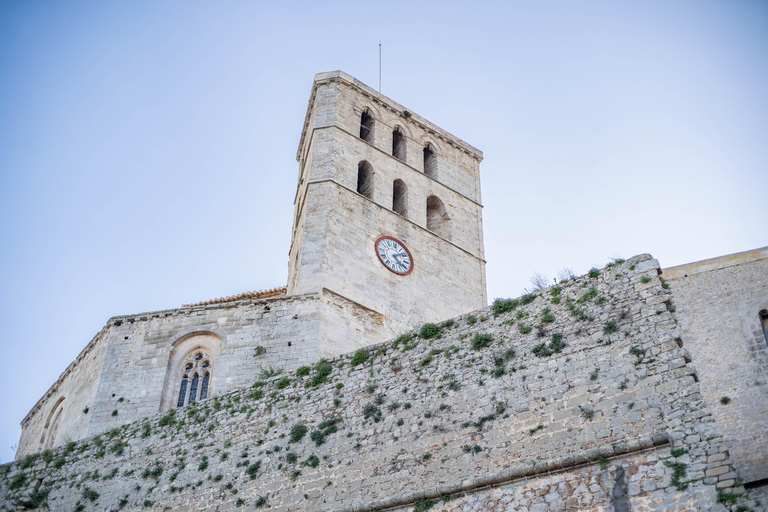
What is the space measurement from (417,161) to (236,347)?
9464mm

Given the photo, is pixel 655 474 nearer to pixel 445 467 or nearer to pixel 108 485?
pixel 445 467

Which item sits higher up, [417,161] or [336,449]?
[417,161]

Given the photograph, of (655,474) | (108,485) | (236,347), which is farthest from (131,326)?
(655,474)

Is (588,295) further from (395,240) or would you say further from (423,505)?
(395,240)

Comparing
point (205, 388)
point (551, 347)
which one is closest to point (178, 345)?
point (205, 388)

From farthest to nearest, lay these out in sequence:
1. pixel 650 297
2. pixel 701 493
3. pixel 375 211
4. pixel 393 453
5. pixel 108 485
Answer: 1. pixel 375 211
2. pixel 108 485
3. pixel 393 453
4. pixel 650 297
5. pixel 701 493

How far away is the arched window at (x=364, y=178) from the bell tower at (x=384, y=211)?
0.09 ft

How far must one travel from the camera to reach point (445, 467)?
35.2 ft

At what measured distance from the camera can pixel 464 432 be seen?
10.9 m

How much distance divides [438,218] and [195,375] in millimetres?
9073

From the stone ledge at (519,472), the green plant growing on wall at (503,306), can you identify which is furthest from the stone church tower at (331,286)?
the stone ledge at (519,472)

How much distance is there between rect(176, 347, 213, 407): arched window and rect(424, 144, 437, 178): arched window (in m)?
9.85

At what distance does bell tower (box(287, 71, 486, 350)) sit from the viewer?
2052 cm

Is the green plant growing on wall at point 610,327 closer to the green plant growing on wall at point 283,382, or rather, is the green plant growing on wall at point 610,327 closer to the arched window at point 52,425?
the green plant growing on wall at point 283,382
